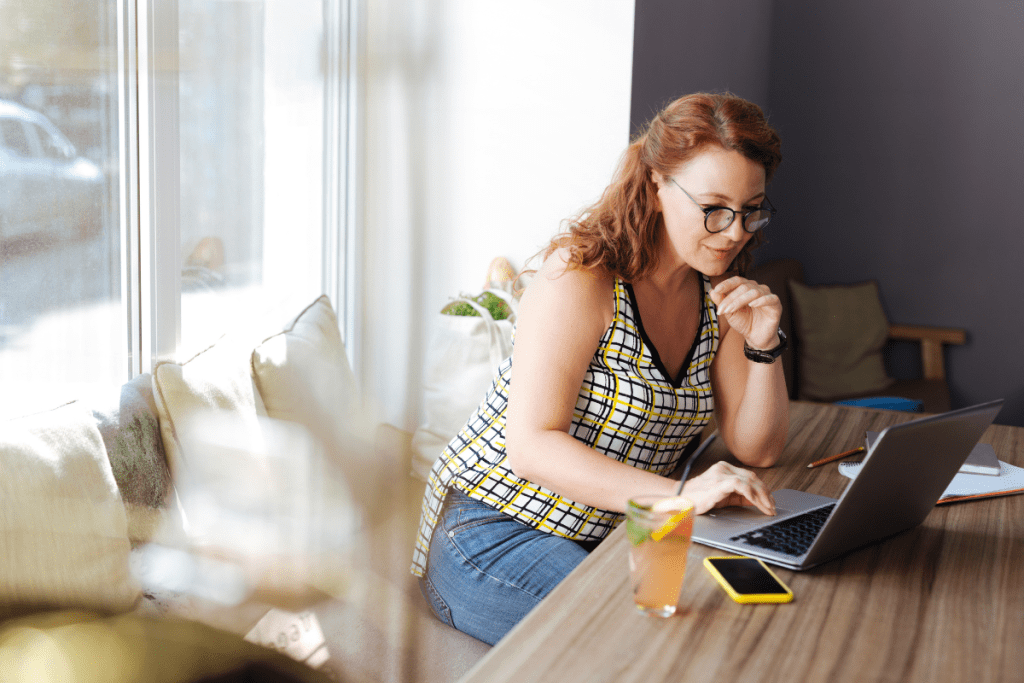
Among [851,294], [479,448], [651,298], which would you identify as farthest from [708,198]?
[851,294]

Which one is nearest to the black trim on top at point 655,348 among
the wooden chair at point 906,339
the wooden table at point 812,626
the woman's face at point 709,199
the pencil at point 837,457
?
the woman's face at point 709,199

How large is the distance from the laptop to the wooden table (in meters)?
0.02

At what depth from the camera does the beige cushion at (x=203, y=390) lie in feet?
4.22

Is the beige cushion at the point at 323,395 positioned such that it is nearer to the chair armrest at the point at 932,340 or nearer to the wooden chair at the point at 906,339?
the wooden chair at the point at 906,339

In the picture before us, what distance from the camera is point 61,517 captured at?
40.1 inches

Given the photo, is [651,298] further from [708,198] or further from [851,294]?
[851,294]

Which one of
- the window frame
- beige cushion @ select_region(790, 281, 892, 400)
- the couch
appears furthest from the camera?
beige cushion @ select_region(790, 281, 892, 400)

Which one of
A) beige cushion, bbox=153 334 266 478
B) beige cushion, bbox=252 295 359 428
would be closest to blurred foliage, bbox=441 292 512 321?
beige cushion, bbox=252 295 359 428

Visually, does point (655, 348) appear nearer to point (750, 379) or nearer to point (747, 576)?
point (750, 379)

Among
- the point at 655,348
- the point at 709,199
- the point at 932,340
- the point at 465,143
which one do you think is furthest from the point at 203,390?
the point at 932,340

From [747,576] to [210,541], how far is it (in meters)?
0.86

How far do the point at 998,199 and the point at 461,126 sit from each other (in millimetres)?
2330

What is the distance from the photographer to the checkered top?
1201 mm

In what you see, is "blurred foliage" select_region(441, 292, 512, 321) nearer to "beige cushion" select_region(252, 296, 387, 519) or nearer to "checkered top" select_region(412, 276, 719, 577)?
"beige cushion" select_region(252, 296, 387, 519)
